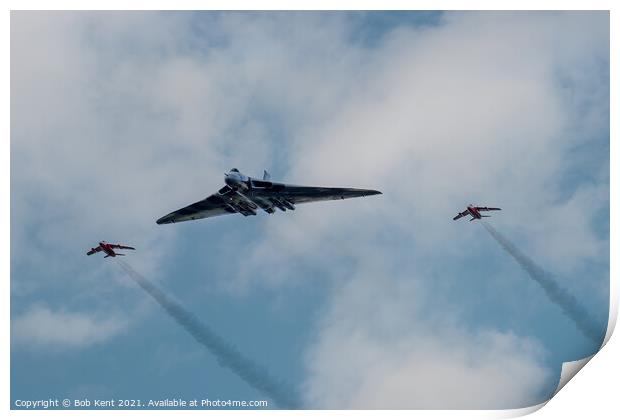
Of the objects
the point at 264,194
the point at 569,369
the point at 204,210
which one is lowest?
the point at 569,369

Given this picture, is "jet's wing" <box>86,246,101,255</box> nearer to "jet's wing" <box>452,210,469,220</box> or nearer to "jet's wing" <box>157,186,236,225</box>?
"jet's wing" <box>157,186,236,225</box>

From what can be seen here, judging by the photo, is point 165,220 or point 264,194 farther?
point 165,220

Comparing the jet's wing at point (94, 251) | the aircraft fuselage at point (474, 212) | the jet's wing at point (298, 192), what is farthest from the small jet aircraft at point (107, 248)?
the aircraft fuselage at point (474, 212)

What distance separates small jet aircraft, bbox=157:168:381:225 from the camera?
95812 millimetres

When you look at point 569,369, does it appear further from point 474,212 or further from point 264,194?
point 264,194

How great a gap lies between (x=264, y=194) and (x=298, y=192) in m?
3.57

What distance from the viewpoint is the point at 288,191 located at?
9738 cm

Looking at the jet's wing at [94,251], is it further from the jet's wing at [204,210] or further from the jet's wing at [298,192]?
the jet's wing at [298,192]

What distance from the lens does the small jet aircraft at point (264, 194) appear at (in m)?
95.8

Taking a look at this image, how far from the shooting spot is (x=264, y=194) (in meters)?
96.9

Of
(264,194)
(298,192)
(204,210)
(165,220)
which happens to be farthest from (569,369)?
(165,220)

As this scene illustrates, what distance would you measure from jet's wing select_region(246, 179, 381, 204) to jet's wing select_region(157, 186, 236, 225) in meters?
3.79
